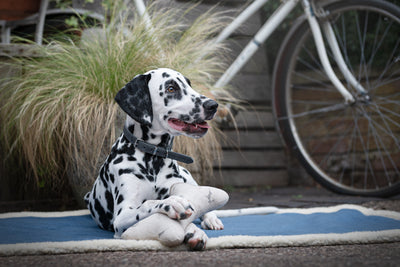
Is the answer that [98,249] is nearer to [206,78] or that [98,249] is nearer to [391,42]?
[206,78]

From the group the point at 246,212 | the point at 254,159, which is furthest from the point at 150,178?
the point at 254,159

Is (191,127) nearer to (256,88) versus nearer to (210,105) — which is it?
(210,105)

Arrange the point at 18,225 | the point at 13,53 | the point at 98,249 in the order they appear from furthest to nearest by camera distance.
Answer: the point at 13,53 < the point at 18,225 < the point at 98,249

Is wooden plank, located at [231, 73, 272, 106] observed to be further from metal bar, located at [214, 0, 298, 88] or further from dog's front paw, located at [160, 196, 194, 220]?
dog's front paw, located at [160, 196, 194, 220]

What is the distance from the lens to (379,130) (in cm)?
329

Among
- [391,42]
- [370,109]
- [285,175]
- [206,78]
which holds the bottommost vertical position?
[285,175]

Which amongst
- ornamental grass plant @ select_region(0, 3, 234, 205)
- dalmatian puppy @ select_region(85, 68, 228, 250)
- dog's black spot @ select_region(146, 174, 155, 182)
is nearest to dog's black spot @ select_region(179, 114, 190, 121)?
dalmatian puppy @ select_region(85, 68, 228, 250)

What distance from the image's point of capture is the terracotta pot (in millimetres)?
3388

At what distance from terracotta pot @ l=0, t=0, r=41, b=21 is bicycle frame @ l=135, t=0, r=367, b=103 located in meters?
1.17

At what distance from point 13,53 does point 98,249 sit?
1608 mm

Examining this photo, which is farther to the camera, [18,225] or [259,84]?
[259,84]

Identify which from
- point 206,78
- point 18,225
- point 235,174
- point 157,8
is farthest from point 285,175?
point 18,225

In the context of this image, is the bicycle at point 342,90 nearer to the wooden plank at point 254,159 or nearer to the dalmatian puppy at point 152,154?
the wooden plank at point 254,159

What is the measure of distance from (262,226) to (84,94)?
1.12m
